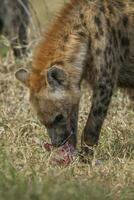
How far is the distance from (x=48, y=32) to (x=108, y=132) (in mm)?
1055

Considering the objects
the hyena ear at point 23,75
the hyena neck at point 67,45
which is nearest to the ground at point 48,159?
the hyena ear at point 23,75

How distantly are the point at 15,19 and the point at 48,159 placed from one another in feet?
13.6

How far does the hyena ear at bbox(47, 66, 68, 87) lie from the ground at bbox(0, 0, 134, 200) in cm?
55

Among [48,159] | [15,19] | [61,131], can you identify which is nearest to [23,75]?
[61,131]

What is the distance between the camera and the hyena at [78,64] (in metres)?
6.50

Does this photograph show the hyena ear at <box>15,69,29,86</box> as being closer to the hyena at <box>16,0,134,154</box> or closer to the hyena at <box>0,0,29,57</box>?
the hyena at <box>16,0,134,154</box>

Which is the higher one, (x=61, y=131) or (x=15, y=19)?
(x=61, y=131)

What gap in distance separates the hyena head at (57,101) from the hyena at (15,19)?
10.8 feet

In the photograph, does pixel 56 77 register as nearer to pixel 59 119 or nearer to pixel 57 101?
pixel 57 101

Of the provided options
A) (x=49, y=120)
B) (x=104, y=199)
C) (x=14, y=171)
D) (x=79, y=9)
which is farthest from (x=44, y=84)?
(x=104, y=199)

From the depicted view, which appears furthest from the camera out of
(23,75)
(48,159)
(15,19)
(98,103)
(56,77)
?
(15,19)

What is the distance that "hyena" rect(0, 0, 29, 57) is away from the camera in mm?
9820

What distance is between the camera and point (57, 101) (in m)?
6.49

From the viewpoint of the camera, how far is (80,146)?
6.75 meters
